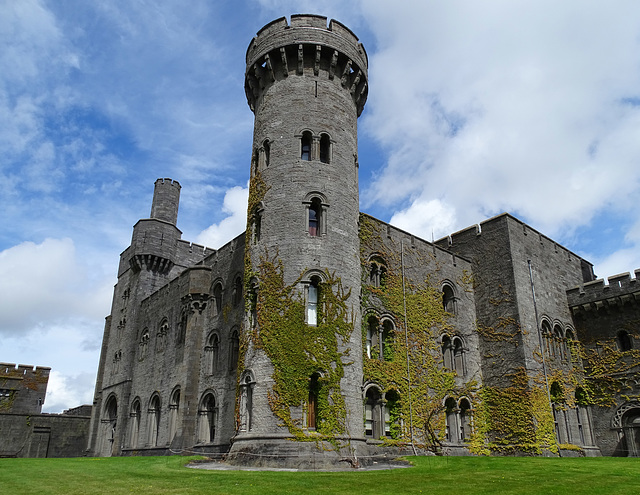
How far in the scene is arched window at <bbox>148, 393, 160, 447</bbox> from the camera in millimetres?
27984

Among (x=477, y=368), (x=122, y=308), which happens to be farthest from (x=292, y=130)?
(x=122, y=308)

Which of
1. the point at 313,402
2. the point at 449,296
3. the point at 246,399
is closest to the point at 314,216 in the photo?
the point at 313,402

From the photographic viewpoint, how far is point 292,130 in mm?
21859

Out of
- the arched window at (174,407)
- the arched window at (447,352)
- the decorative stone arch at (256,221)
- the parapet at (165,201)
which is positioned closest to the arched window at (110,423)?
the arched window at (174,407)

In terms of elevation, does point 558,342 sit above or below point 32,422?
above

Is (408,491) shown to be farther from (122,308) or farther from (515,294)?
Result: (122,308)

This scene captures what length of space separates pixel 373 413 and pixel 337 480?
892cm

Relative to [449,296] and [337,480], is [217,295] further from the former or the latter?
[337,480]

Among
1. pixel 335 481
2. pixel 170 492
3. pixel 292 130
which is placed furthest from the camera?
pixel 292 130

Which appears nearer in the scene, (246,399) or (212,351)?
(246,399)

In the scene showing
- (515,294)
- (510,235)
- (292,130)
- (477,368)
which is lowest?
(477,368)

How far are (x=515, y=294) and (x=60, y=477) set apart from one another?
20.9 meters

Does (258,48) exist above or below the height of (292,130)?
above

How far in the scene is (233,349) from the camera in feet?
78.3
